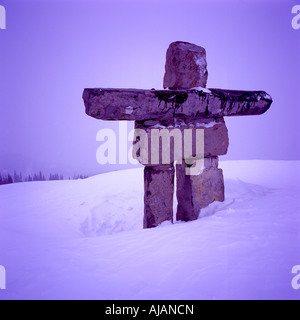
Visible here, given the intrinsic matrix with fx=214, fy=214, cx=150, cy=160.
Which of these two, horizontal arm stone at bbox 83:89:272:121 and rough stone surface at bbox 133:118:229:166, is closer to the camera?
horizontal arm stone at bbox 83:89:272:121

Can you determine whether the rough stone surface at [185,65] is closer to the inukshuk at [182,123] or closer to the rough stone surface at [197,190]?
the inukshuk at [182,123]

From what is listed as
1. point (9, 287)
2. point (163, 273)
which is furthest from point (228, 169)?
point (9, 287)

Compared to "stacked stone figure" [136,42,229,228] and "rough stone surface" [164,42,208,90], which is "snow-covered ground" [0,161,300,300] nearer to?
"stacked stone figure" [136,42,229,228]

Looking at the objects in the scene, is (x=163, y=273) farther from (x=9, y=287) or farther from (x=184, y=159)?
(x=184, y=159)

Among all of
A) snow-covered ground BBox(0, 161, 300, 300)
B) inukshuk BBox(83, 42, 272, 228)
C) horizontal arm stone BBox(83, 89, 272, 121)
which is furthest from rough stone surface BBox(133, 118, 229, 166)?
snow-covered ground BBox(0, 161, 300, 300)

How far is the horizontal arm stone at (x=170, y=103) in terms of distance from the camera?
2.42 meters

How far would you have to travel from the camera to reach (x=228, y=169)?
6633mm

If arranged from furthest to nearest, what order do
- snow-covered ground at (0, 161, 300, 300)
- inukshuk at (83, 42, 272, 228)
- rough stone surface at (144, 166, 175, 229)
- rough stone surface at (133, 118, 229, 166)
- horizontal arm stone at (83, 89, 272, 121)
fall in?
rough stone surface at (144, 166, 175, 229)
rough stone surface at (133, 118, 229, 166)
inukshuk at (83, 42, 272, 228)
horizontal arm stone at (83, 89, 272, 121)
snow-covered ground at (0, 161, 300, 300)

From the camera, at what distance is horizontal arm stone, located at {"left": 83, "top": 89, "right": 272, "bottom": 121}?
242 cm

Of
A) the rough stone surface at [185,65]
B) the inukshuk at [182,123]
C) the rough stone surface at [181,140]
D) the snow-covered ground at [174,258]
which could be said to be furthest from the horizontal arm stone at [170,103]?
the snow-covered ground at [174,258]

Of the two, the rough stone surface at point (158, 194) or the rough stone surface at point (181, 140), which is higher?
the rough stone surface at point (181, 140)

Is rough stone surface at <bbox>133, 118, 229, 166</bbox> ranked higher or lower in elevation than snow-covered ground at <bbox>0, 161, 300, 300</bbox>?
higher

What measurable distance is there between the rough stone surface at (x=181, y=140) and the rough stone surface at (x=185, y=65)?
0.57 meters

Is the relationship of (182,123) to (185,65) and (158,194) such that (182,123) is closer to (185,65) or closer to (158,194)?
(185,65)
